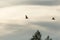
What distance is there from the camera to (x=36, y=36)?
4176 inches

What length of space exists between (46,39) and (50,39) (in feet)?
4.46

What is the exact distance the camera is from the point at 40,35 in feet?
347

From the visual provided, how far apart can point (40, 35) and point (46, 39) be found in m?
3.08

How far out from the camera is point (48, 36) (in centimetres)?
10912

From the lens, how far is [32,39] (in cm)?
10538

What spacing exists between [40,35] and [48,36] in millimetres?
4152

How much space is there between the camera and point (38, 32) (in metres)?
106

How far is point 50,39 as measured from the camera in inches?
4222

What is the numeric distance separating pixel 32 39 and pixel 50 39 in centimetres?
574

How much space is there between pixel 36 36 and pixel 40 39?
196 cm

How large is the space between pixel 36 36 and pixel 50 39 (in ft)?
14.8

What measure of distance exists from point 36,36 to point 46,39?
3726 millimetres
